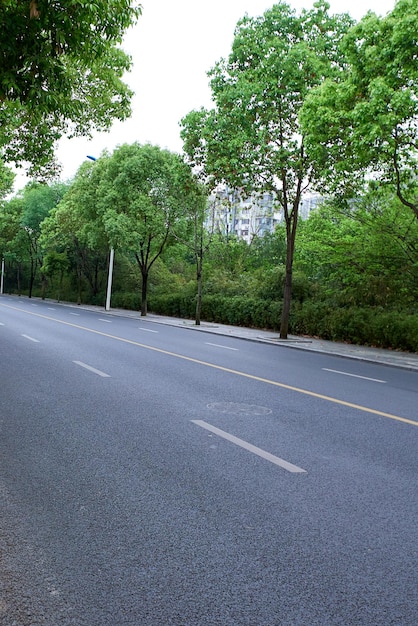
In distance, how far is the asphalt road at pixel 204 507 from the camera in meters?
2.95

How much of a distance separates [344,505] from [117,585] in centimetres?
195

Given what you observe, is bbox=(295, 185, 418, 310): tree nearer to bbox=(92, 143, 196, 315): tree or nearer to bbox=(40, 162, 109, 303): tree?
bbox=(92, 143, 196, 315): tree

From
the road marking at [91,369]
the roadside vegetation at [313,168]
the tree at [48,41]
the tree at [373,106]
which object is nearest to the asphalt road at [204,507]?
the road marking at [91,369]

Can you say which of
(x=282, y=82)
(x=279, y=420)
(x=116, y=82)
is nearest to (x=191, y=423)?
(x=279, y=420)

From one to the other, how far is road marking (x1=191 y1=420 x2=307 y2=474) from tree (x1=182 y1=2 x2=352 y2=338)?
50.3 ft

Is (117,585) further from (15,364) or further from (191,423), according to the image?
(15,364)

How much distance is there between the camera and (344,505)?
4.36 metres

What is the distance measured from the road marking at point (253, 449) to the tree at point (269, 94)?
15.3 m

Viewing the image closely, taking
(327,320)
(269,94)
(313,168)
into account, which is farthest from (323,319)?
(269,94)

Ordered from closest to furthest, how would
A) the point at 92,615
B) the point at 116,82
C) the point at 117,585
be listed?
the point at 92,615
the point at 117,585
the point at 116,82

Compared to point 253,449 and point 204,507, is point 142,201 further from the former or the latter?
point 204,507

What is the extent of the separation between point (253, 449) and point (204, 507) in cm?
167

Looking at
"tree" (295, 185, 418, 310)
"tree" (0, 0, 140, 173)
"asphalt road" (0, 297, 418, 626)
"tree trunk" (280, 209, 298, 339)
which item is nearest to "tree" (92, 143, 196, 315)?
"tree" (295, 185, 418, 310)

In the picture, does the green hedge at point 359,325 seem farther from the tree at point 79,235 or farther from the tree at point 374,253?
the tree at point 79,235
